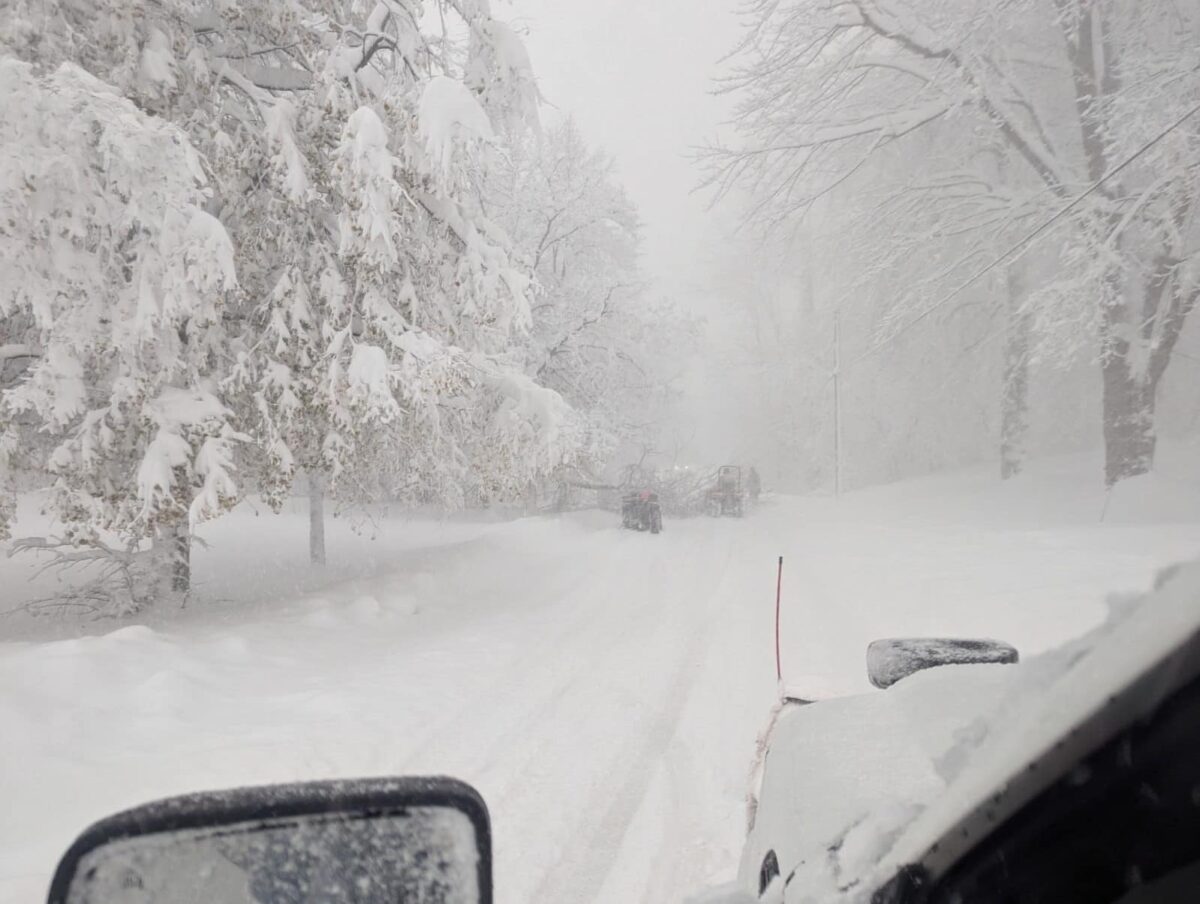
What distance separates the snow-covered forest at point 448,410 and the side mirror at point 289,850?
689 mm

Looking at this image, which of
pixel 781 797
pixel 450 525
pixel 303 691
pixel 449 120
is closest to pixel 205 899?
pixel 781 797

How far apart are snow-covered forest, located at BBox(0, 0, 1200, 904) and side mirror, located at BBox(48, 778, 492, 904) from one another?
69 cm

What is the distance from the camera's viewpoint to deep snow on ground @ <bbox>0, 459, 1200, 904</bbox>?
4238mm

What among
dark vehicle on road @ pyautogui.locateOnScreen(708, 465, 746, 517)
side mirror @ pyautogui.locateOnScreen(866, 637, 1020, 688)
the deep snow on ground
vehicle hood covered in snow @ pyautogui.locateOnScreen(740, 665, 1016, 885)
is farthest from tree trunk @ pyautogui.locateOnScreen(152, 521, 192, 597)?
dark vehicle on road @ pyautogui.locateOnScreen(708, 465, 746, 517)

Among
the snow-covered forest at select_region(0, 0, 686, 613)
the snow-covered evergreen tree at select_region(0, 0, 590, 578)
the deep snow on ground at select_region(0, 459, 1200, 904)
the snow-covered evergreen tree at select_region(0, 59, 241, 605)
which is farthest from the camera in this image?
the snow-covered evergreen tree at select_region(0, 0, 590, 578)

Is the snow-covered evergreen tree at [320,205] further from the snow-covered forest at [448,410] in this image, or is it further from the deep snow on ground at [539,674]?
the deep snow on ground at [539,674]

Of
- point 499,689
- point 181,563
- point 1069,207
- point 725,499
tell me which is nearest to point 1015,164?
point 1069,207

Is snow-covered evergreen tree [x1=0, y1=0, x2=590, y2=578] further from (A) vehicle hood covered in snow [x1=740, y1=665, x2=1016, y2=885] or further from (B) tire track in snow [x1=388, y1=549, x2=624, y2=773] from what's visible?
(A) vehicle hood covered in snow [x1=740, y1=665, x2=1016, y2=885]

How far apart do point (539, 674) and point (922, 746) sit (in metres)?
5.82

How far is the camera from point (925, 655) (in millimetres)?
2768

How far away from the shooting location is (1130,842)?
2.02 ft

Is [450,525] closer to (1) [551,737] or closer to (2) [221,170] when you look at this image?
(2) [221,170]

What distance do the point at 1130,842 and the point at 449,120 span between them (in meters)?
8.40

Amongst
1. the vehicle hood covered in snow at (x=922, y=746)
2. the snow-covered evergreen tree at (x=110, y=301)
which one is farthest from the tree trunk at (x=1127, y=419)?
the snow-covered evergreen tree at (x=110, y=301)
